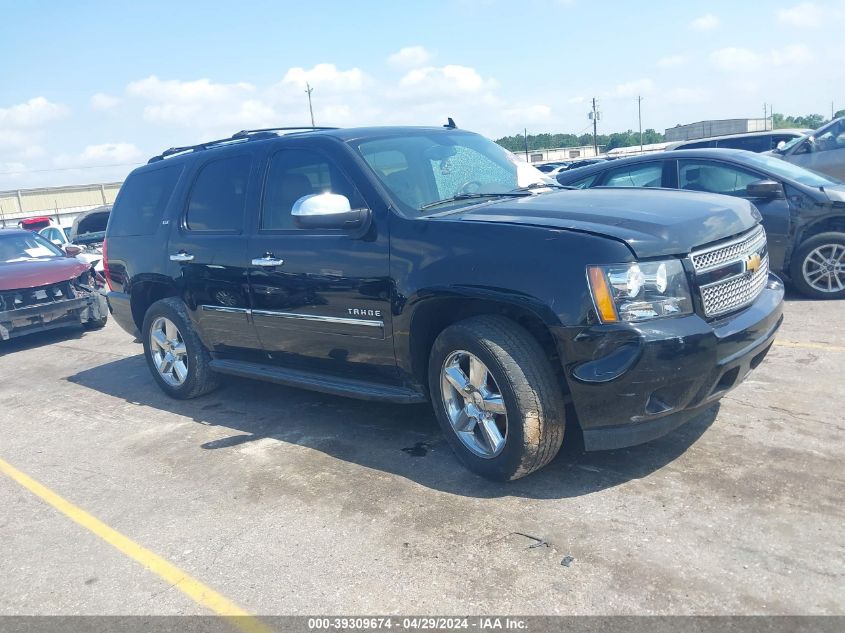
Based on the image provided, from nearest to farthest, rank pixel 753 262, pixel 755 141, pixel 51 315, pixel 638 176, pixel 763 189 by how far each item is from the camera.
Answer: pixel 753 262 < pixel 763 189 < pixel 638 176 < pixel 51 315 < pixel 755 141

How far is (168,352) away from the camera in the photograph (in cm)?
639

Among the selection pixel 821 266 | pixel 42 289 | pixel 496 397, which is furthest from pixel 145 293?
pixel 821 266

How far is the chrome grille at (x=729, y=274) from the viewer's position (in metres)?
3.64

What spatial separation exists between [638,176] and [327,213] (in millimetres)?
4861

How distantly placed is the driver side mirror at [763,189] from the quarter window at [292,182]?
4.38 metres

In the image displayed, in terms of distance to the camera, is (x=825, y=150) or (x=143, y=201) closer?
(x=143, y=201)

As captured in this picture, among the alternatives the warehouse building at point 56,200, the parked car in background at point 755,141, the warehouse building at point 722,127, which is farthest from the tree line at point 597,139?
the parked car in background at point 755,141

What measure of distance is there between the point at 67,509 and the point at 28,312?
599 centimetres

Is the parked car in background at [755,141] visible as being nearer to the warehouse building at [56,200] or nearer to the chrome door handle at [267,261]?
the chrome door handle at [267,261]

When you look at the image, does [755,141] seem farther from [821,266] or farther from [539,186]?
[539,186]

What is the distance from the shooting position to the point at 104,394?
6973 mm

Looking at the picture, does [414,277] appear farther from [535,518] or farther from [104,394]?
[104,394]

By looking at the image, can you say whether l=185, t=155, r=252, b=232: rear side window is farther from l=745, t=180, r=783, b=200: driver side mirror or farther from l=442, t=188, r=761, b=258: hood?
l=745, t=180, r=783, b=200: driver side mirror

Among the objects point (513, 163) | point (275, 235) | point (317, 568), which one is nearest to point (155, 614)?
point (317, 568)
